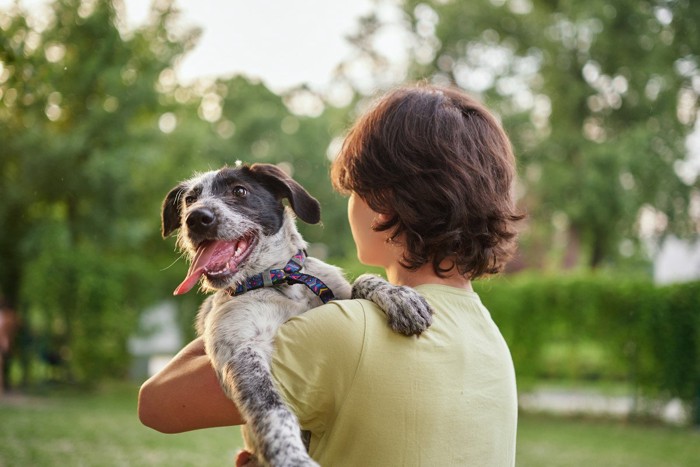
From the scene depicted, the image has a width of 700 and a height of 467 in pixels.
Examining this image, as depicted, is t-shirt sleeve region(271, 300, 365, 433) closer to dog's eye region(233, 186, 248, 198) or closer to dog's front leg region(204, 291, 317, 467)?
dog's front leg region(204, 291, 317, 467)

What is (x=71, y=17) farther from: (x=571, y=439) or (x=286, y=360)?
(x=286, y=360)

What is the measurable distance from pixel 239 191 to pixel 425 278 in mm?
1040

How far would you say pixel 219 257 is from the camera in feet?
8.48

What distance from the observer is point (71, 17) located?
15164 mm

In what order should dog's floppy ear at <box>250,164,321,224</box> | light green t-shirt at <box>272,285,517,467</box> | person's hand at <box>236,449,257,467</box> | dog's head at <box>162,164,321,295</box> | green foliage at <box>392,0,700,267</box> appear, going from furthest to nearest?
green foliage at <box>392,0,700,267</box> → dog's floppy ear at <box>250,164,321,224</box> → dog's head at <box>162,164,321,295</box> → person's hand at <box>236,449,257,467</box> → light green t-shirt at <box>272,285,517,467</box>

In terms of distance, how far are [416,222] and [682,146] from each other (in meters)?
20.2

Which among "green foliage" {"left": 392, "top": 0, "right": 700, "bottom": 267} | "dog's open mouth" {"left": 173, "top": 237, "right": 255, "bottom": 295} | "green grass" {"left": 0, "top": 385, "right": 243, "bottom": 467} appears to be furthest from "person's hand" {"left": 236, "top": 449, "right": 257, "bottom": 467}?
"green foliage" {"left": 392, "top": 0, "right": 700, "bottom": 267}

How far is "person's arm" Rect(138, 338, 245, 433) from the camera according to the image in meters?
1.89

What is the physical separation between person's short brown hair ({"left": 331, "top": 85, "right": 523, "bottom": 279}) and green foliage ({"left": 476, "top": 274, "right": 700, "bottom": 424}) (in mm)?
10084

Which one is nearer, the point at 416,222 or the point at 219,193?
the point at 416,222

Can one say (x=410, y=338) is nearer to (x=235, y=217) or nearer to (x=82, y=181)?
(x=235, y=217)

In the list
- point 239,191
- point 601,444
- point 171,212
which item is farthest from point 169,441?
point 239,191

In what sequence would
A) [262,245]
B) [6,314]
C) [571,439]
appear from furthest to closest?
[6,314]
[571,439]
[262,245]

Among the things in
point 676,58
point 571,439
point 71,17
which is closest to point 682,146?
point 676,58
